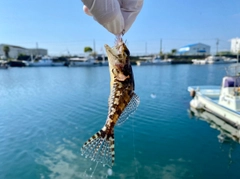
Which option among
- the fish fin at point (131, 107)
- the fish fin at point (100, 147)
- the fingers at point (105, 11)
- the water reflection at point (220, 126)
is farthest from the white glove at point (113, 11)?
the water reflection at point (220, 126)

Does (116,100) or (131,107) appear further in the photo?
(131,107)

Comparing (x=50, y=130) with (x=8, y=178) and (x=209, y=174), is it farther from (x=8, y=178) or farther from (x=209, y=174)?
(x=209, y=174)

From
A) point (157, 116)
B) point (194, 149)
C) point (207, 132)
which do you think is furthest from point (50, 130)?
point (207, 132)

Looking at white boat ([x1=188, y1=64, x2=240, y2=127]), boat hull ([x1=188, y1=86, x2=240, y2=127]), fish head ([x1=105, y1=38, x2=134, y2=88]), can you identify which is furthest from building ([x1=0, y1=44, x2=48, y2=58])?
fish head ([x1=105, y1=38, x2=134, y2=88])

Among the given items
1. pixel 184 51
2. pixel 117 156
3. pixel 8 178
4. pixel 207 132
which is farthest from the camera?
pixel 184 51

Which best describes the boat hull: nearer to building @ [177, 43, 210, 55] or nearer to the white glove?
the white glove

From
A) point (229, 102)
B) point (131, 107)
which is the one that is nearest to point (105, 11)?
point (131, 107)

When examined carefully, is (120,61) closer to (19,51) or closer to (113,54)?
(113,54)
